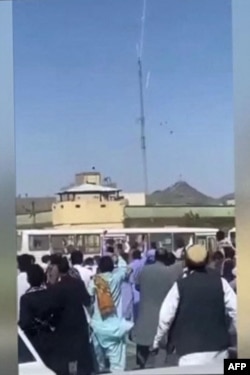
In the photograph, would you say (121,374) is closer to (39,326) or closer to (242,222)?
(39,326)

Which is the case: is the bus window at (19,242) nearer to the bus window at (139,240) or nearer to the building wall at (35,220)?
the building wall at (35,220)

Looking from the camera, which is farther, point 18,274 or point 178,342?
point 178,342

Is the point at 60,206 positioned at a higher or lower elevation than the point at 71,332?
higher

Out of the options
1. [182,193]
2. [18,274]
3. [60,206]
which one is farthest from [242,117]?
[18,274]

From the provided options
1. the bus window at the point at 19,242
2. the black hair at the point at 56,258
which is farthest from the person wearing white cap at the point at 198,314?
the bus window at the point at 19,242

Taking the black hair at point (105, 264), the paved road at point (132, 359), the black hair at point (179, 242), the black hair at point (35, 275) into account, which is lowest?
the paved road at point (132, 359)

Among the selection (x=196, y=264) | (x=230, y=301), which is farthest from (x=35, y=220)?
(x=230, y=301)

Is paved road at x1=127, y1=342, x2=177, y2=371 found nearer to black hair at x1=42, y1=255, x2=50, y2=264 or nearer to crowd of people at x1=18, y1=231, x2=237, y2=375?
crowd of people at x1=18, y1=231, x2=237, y2=375

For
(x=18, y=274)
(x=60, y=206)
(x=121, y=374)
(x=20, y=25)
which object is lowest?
(x=121, y=374)
